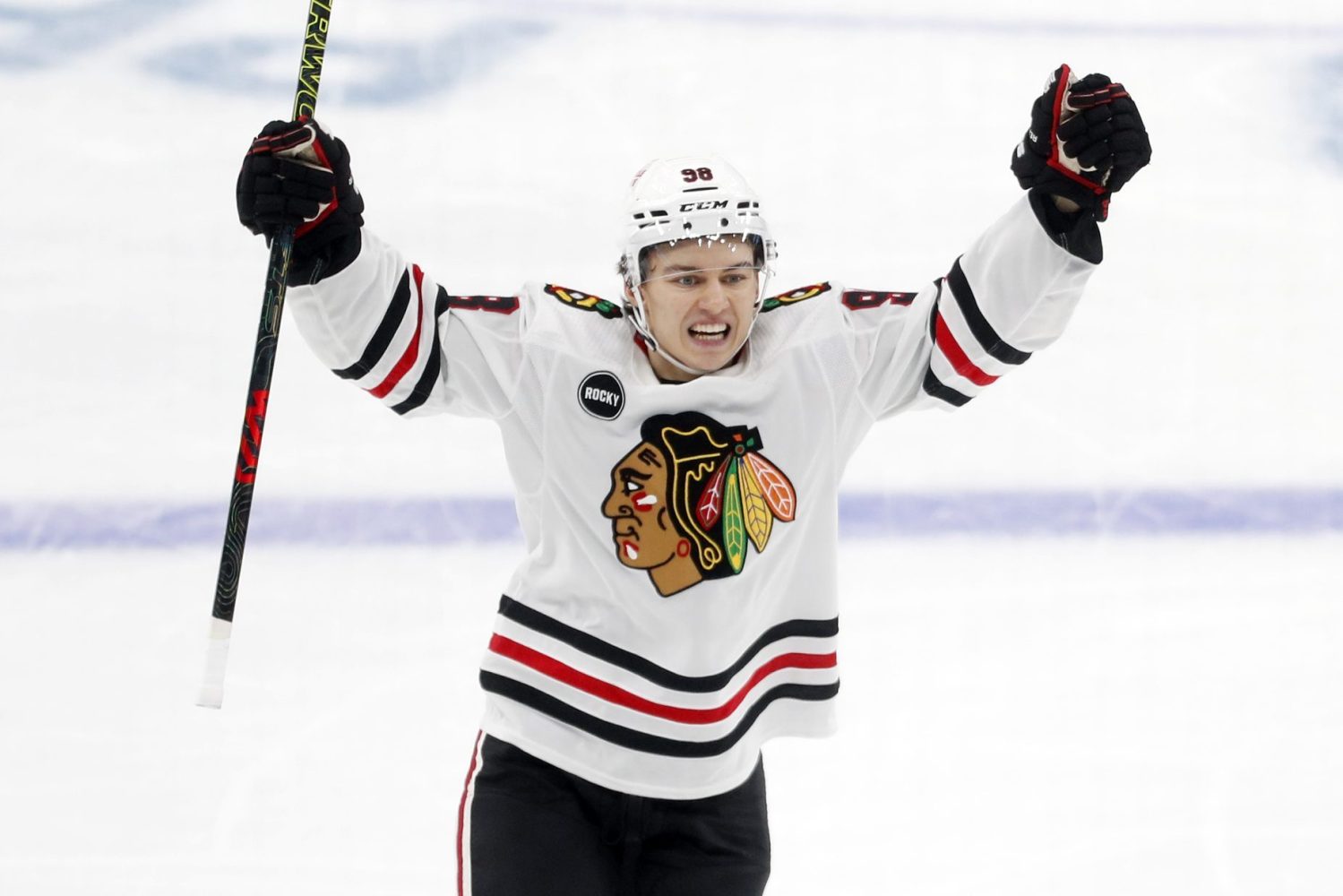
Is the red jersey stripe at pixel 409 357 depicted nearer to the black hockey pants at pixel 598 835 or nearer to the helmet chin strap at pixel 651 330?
the helmet chin strap at pixel 651 330

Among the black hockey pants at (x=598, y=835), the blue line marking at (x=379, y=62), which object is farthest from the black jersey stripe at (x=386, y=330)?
the blue line marking at (x=379, y=62)

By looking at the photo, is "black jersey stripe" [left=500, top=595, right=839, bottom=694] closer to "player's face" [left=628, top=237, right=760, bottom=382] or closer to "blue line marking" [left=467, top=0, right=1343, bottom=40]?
"player's face" [left=628, top=237, right=760, bottom=382]

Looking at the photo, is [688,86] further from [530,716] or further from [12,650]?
[530,716]

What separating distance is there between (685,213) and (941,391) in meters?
0.43

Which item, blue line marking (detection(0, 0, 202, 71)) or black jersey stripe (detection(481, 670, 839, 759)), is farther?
blue line marking (detection(0, 0, 202, 71))

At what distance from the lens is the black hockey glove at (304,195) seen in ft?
6.20

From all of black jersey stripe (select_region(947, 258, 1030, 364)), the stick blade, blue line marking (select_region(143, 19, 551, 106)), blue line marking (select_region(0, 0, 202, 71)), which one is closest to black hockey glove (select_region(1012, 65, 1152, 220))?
black jersey stripe (select_region(947, 258, 1030, 364))

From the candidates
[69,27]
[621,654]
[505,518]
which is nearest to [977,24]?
[505,518]

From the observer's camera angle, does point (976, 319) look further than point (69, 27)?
No

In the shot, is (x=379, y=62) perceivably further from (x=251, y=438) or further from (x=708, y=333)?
(x=708, y=333)

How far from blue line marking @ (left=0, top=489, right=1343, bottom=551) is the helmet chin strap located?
4.92ft

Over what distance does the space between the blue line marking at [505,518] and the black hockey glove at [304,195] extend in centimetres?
154

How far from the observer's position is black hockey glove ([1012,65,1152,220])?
74.2 inches

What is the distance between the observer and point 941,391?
212cm
